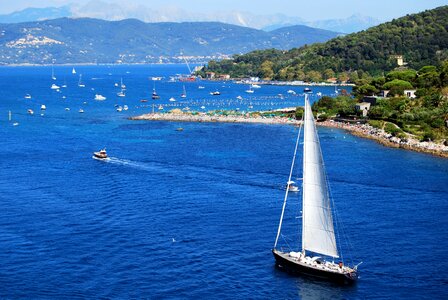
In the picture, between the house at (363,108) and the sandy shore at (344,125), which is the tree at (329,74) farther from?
the house at (363,108)

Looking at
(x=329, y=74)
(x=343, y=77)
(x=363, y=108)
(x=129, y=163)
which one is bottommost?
(x=129, y=163)

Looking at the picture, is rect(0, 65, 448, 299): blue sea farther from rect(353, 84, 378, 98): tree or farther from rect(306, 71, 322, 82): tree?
rect(306, 71, 322, 82): tree

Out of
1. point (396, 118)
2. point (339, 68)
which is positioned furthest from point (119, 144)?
point (339, 68)

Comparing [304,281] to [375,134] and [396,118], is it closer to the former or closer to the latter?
[375,134]

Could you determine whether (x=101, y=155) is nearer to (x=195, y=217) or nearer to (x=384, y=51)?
(x=195, y=217)

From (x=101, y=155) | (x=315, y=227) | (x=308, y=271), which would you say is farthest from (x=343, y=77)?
(x=308, y=271)
